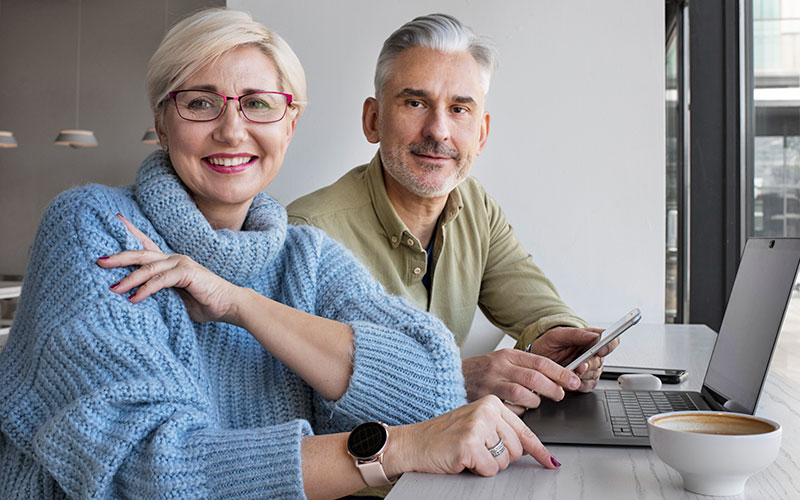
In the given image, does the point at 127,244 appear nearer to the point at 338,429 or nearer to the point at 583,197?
the point at 338,429

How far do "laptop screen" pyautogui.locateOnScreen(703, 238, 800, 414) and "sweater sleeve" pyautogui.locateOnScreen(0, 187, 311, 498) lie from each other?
0.58 metres

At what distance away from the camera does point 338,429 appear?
1.15 metres

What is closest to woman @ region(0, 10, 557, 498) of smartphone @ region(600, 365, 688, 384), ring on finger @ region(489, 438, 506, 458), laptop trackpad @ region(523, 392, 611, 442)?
ring on finger @ region(489, 438, 506, 458)

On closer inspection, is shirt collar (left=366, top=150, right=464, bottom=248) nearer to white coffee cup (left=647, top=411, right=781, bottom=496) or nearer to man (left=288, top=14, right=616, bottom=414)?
man (left=288, top=14, right=616, bottom=414)

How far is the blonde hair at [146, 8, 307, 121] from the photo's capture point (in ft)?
3.79

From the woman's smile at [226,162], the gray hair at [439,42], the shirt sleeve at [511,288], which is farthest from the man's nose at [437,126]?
the woman's smile at [226,162]

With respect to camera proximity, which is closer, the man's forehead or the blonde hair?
the blonde hair

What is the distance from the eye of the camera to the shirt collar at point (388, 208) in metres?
1.74

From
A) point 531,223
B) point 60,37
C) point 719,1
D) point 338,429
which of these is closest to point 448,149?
point 531,223

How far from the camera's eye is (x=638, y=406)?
43.9 inches

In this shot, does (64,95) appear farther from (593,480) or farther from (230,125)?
(593,480)

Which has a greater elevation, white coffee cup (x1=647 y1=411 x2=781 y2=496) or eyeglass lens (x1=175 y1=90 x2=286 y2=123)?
eyeglass lens (x1=175 y1=90 x2=286 y2=123)

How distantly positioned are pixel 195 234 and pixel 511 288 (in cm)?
104

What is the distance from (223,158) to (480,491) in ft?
2.32
